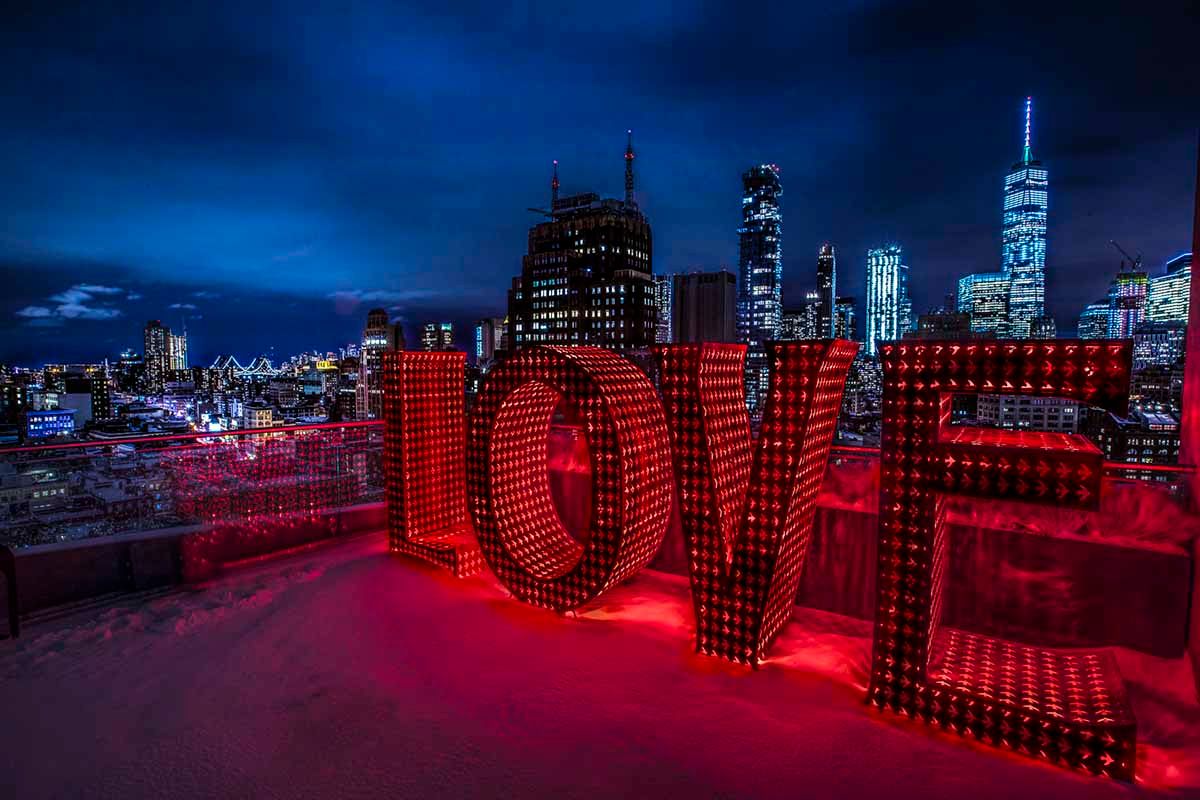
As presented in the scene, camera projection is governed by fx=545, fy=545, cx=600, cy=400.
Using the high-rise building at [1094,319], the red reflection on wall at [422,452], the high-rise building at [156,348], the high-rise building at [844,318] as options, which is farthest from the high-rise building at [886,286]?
the high-rise building at [156,348]

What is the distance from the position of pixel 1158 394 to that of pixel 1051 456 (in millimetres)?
9539

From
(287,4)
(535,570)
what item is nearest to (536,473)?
(535,570)

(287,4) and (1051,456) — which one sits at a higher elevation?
(287,4)

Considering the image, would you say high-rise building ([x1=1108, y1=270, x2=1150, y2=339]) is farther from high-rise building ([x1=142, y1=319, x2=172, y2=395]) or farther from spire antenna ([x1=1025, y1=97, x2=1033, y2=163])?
high-rise building ([x1=142, y1=319, x2=172, y2=395])

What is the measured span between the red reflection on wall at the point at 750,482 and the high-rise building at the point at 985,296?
5741 centimetres

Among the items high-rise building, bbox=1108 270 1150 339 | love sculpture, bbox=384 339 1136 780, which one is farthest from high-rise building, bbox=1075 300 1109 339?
love sculpture, bbox=384 339 1136 780

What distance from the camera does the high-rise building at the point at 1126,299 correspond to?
29.6 metres

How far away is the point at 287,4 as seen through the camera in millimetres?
11781

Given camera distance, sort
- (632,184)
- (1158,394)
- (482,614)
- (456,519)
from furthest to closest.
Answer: (632,184), (1158,394), (456,519), (482,614)

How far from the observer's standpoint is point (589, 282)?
83500mm

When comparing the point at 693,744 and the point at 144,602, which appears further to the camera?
the point at 144,602

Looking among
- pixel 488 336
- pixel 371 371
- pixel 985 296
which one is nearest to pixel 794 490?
pixel 371 371

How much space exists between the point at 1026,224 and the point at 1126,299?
43.8 meters

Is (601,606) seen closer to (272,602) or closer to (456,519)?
(456,519)
